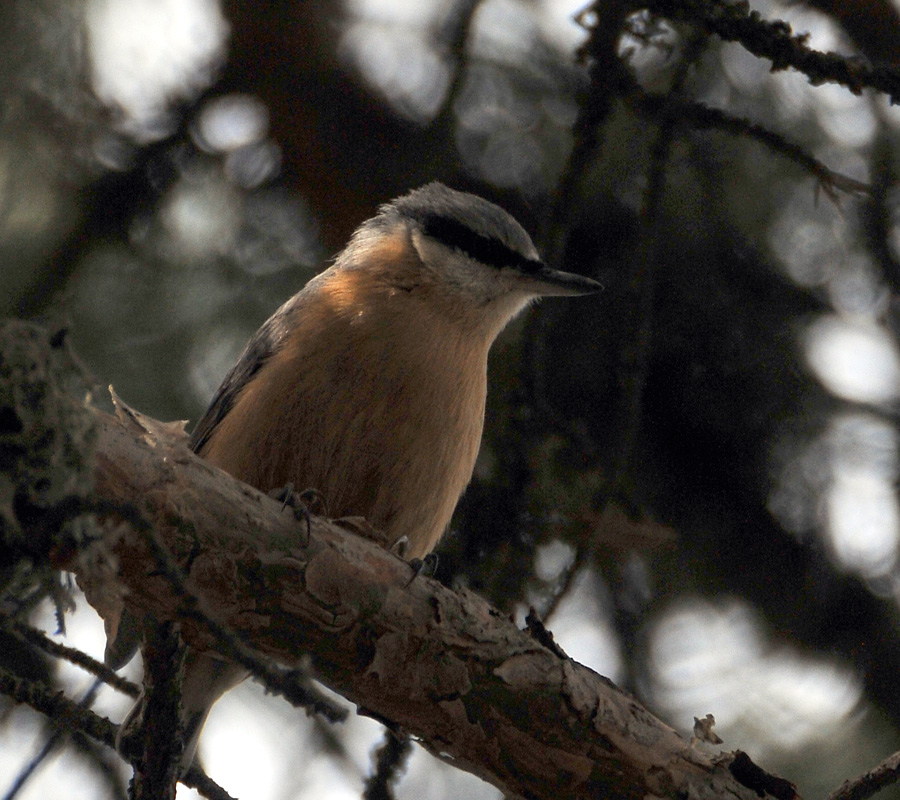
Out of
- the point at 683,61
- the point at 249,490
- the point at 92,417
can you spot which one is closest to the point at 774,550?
the point at 683,61

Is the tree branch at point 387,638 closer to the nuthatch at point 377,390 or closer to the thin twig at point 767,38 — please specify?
the nuthatch at point 377,390

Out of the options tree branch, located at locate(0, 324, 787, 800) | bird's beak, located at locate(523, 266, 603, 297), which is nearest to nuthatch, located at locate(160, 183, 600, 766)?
bird's beak, located at locate(523, 266, 603, 297)

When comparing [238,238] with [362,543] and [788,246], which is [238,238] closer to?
[362,543]

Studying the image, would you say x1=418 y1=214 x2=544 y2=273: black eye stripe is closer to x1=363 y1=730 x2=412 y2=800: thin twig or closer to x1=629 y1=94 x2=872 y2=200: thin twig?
x1=629 y1=94 x2=872 y2=200: thin twig

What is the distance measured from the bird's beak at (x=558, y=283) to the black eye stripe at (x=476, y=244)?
0.04 meters

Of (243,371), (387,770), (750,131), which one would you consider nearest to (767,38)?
(750,131)

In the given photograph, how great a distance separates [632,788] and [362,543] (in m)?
0.79

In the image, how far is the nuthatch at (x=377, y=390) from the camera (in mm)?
2623

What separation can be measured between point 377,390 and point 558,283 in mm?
798

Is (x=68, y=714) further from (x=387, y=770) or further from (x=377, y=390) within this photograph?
(x=377, y=390)

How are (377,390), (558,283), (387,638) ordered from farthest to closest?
(558,283)
(377,390)
(387,638)

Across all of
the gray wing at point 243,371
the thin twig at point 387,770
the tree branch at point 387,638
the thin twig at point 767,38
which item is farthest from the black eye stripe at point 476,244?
the thin twig at point 387,770

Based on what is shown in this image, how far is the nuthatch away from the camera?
8.61 ft

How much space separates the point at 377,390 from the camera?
2650 mm
